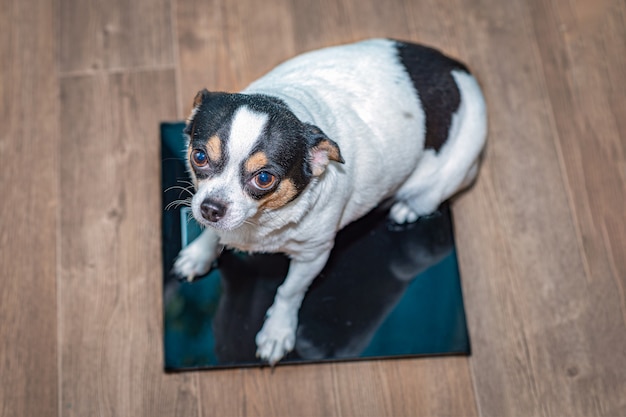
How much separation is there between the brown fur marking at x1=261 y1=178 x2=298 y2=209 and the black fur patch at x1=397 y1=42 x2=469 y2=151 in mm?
605

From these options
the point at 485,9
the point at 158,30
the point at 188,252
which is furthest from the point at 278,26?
the point at 188,252

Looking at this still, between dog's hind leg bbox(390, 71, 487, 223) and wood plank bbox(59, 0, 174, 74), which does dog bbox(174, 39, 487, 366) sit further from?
wood plank bbox(59, 0, 174, 74)

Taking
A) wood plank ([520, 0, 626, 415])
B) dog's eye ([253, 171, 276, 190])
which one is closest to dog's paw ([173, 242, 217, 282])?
dog's eye ([253, 171, 276, 190])

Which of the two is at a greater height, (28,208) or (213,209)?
(28,208)

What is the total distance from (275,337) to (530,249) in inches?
45.4

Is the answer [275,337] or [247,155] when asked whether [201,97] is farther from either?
[275,337]

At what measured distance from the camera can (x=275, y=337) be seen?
2.58m

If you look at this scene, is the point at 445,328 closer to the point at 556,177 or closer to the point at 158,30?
the point at 556,177

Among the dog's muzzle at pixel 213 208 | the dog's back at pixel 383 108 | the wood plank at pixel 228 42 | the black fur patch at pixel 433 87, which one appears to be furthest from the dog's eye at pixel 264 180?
the wood plank at pixel 228 42

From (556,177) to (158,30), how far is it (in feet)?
6.27

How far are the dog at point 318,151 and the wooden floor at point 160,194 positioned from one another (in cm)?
32

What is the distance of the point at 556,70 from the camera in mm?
3158

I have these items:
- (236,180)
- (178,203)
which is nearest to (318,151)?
(236,180)

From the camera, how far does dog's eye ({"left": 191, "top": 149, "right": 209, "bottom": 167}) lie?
1.91 meters
